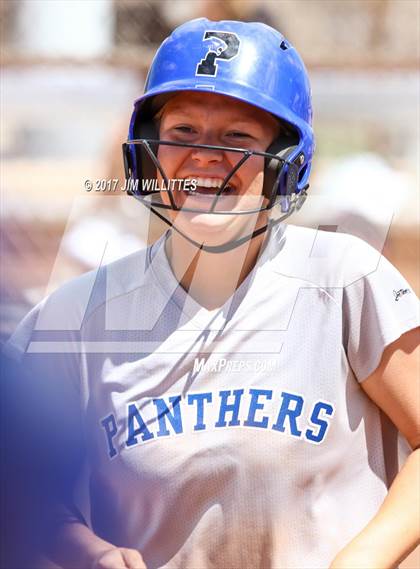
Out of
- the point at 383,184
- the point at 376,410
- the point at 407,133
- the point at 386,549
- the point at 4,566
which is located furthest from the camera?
the point at 407,133

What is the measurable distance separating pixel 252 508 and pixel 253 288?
0.42 meters

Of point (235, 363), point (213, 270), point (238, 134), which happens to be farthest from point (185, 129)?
point (235, 363)

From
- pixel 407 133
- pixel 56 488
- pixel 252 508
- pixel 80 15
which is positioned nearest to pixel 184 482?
pixel 252 508

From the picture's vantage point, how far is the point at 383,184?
230 inches

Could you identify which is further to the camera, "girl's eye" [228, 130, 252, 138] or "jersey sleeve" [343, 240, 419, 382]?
"girl's eye" [228, 130, 252, 138]

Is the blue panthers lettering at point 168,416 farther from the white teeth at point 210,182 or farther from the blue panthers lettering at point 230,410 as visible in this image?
the white teeth at point 210,182

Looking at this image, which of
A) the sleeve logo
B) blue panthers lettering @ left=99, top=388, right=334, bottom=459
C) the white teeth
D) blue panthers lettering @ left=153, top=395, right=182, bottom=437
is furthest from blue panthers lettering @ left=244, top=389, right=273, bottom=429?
the white teeth

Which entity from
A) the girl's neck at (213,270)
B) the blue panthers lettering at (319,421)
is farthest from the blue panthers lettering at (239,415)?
the girl's neck at (213,270)

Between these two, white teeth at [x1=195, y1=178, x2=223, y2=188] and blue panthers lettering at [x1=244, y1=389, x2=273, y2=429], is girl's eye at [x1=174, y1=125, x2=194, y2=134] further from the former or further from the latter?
blue panthers lettering at [x1=244, y1=389, x2=273, y2=429]

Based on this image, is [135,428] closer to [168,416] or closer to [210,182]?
[168,416]

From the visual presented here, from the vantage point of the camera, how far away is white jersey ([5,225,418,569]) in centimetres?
197

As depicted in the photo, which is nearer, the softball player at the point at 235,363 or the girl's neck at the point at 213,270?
the softball player at the point at 235,363

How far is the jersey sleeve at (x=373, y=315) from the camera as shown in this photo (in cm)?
195

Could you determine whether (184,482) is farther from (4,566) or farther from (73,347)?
(4,566)
